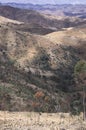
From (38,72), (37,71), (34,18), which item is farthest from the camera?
(34,18)

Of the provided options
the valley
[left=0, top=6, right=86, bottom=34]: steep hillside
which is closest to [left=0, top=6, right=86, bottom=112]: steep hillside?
the valley

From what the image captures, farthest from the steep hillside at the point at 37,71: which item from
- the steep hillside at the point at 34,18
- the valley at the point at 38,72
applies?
the steep hillside at the point at 34,18

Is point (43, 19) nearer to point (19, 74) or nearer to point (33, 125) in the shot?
point (19, 74)

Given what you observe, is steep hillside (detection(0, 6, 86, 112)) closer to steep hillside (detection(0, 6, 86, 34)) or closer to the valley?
the valley

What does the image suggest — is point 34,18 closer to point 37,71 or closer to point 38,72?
point 37,71

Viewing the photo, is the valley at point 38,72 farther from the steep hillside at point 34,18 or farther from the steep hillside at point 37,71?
the steep hillside at point 34,18

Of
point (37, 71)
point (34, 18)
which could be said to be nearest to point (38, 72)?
point (37, 71)

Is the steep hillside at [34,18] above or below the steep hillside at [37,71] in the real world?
above

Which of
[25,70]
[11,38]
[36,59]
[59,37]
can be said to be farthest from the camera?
[59,37]

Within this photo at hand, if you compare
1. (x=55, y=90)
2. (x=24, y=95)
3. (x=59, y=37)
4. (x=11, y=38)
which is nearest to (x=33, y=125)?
(x=24, y=95)

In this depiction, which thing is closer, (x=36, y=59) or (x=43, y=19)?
(x=36, y=59)

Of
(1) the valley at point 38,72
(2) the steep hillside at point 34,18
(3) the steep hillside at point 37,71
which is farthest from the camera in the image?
(2) the steep hillside at point 34,18
